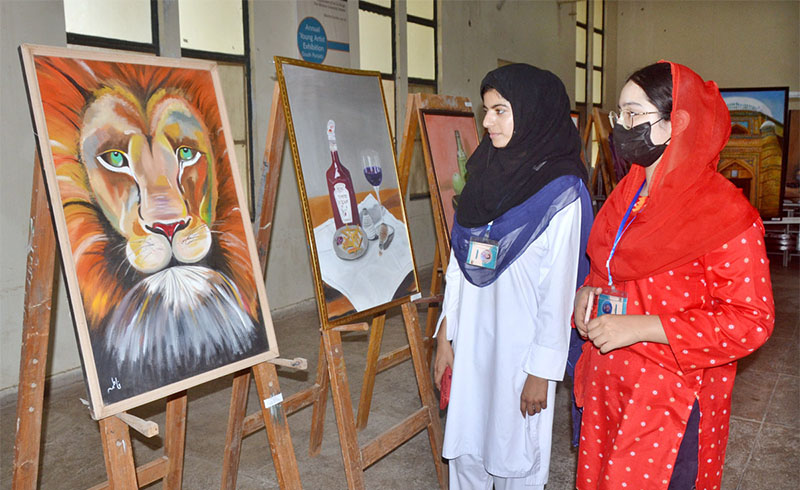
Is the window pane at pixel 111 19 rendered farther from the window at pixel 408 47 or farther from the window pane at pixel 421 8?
the window pane at pixel 421 8

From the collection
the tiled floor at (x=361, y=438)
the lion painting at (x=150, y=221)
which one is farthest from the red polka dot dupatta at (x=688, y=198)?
the tiled floor at (x=361, y=438)

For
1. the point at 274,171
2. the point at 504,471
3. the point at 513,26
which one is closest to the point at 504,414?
the point at 504,471

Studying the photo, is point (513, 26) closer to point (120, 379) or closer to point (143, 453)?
point (143, 453)

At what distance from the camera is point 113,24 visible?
3869 mm

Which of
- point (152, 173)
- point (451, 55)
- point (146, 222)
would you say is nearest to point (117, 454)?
point (146, 222)

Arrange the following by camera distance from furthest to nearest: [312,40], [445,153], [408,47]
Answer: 1. [408,47]
2. [312,40]
3. [445,153]

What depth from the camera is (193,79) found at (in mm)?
1927

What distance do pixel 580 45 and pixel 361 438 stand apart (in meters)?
9.48

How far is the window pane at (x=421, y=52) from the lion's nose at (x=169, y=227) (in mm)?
5092

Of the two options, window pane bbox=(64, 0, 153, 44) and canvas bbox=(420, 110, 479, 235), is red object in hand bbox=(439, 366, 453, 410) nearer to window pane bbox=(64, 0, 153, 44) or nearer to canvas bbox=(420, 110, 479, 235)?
canvas bbox=(420, 110, 479, 235)

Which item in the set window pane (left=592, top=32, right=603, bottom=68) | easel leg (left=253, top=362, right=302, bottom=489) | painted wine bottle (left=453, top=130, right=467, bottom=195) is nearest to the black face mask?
easel leg (left=253, top=362, right=302, bottom=489)

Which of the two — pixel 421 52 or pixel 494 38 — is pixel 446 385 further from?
pixel 494 38

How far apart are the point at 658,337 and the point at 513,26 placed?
7.58 metres

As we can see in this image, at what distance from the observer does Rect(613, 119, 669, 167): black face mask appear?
58.5 inches
